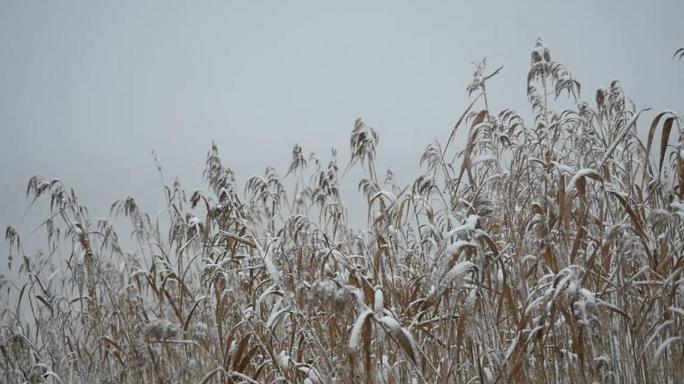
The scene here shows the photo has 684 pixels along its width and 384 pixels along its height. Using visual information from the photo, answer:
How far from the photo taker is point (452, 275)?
47.1 inches

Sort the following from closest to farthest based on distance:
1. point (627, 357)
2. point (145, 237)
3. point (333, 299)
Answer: point (333, 299) < point (627, 357) < point (145, 237)

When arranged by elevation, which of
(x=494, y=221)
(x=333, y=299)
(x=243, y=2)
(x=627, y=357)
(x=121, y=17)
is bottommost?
(x=627, y=357)

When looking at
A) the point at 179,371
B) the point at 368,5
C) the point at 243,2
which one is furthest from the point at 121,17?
the point at 179,371

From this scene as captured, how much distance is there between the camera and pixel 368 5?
121m

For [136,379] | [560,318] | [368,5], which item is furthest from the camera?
[368,5]

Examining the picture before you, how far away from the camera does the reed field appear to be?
58.8 inches

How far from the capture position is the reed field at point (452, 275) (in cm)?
149

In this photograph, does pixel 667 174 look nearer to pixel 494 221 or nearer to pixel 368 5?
pixel 494 221

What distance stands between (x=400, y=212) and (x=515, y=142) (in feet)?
2.94

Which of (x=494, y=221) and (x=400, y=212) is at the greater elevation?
(x=494, y=221)

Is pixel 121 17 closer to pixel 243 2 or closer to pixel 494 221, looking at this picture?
pixel 243 2

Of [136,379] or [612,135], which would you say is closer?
[612,135]

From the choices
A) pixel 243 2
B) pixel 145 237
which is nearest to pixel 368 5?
pixel 243 2

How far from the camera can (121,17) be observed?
2653 inches
